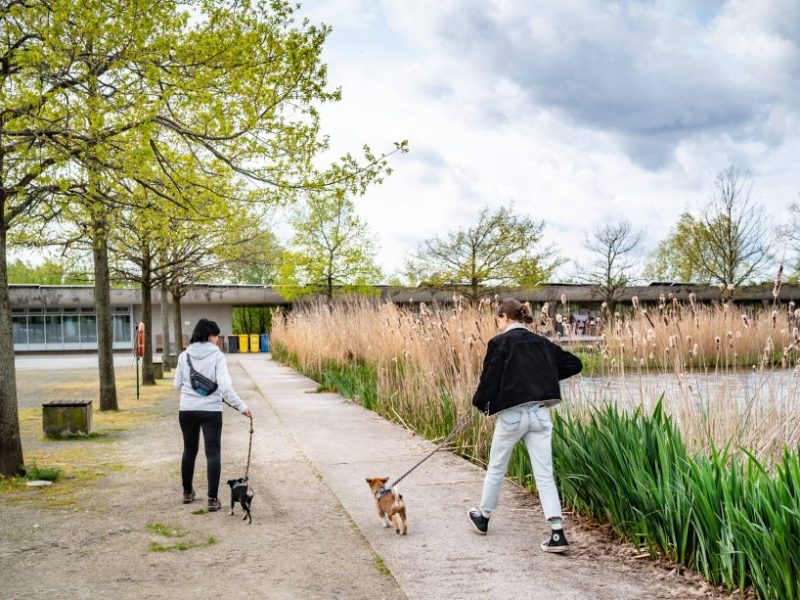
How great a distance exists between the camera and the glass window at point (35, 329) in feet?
157

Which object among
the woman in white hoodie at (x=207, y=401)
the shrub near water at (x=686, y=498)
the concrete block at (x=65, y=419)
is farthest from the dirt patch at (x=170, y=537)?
the shrub near water at (x=686, y=498)

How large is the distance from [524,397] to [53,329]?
48.6 m

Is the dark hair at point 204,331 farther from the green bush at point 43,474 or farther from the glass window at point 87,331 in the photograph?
the glass window at point 87,331

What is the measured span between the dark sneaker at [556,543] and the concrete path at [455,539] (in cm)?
6

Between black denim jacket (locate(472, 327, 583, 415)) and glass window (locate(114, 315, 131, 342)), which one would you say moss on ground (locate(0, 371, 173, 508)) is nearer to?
black denim jacket (locate(472, 327, 583, 415))

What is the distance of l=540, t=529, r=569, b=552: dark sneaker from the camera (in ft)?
16.6

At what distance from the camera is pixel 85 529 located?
598 centimetres

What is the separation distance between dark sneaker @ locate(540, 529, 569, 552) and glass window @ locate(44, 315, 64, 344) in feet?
159

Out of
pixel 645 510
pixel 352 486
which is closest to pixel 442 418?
pixel 352 486

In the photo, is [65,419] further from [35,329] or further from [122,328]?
[35,329]

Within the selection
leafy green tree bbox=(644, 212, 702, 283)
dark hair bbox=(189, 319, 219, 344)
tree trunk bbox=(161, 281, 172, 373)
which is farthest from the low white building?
dark hair bbox=(189, 319, 219, 344)

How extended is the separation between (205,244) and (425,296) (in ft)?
89.1

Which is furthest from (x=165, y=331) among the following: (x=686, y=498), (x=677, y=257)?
(x=677, y=257)

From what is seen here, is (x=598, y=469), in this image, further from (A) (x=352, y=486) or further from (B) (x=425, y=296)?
(B) (x=425, y=296)
